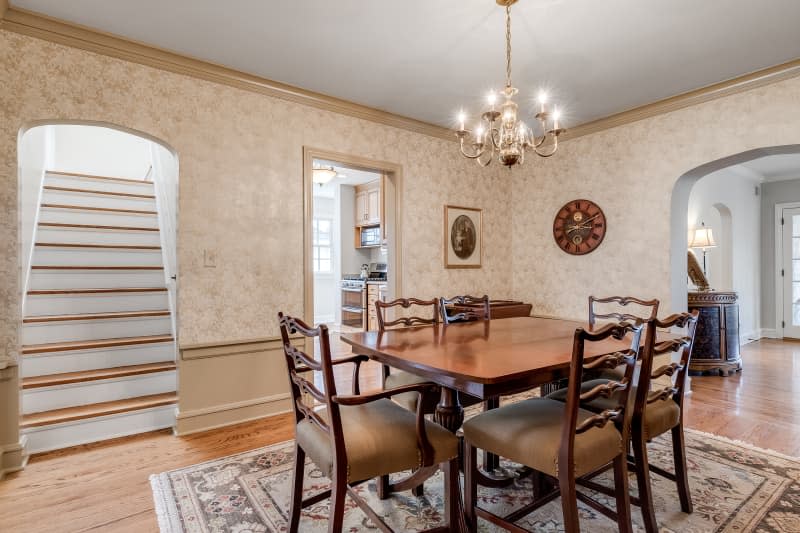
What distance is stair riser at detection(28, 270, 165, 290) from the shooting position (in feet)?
11.5

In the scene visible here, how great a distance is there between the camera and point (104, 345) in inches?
125

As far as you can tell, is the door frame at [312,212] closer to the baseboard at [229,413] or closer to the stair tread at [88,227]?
the baseboard at [229,413]

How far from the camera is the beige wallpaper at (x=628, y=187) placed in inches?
127

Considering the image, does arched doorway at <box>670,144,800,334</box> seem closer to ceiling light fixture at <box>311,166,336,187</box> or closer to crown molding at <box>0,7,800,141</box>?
crown molding at <box>0,7,800,141</box>

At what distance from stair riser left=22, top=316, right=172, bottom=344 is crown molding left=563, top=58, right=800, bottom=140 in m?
4.39

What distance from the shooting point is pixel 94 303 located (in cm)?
356

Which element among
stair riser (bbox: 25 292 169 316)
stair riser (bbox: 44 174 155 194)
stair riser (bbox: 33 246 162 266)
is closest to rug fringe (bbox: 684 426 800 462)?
stair riser (bbox: 25 292 169 316)

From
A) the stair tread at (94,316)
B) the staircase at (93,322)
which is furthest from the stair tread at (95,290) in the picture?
the stair tread at (94,316)

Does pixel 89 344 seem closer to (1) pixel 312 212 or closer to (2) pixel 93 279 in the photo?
(2) pixel 93 279

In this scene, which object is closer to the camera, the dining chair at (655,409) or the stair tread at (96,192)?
the dining chair at (655,409)

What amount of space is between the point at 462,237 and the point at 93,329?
11.3ft

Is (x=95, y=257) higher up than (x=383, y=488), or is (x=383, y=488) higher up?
(x=95, y=257)

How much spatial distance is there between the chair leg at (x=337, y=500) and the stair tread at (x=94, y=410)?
2.17m

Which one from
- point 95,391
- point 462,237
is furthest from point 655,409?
point 95,391
